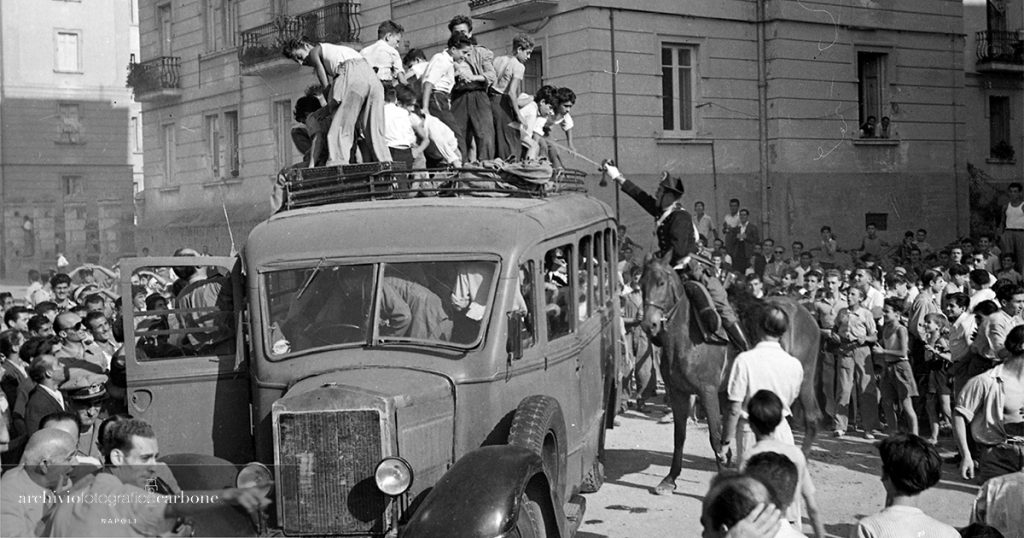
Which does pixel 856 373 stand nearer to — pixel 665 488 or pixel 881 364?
pixel 881 364

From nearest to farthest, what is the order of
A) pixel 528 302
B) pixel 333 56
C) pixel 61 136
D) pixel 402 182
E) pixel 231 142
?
pixel 528 302 → pixel 402 182 → pixel 333 56 → pixel 231 142 → pixel 61 136

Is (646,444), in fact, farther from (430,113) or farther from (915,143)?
(915,143)

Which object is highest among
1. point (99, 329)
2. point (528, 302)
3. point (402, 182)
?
point (402, 182)

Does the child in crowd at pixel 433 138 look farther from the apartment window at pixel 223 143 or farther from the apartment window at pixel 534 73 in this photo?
the apartment window at pixel 223 143

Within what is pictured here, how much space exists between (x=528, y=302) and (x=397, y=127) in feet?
11.4

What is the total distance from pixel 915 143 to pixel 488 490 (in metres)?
22.6

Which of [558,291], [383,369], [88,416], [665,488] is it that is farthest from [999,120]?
[88,416]

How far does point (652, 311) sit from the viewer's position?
1116 centimetres

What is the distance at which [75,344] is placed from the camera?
9875 mm

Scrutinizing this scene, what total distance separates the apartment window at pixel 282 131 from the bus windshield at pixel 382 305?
2459 cm

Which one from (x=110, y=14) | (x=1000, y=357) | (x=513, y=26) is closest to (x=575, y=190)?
(x=1000, y=357)

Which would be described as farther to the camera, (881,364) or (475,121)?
(881,364)

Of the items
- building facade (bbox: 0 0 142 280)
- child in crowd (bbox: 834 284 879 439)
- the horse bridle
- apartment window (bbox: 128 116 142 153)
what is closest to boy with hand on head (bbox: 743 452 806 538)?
the horse bridle

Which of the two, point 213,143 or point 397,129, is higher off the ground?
point 213,143
